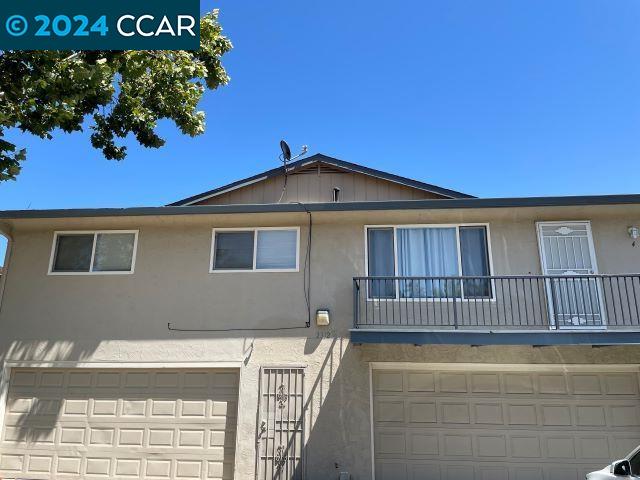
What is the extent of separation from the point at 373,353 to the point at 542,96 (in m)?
6.73

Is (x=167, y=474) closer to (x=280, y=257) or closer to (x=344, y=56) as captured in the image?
(x=280, y=257)

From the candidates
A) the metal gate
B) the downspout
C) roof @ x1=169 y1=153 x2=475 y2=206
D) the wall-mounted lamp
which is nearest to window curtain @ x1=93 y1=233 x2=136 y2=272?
the downspout

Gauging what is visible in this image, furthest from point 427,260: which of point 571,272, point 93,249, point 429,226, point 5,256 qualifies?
point 5,256

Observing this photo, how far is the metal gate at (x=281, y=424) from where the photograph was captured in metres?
8.85

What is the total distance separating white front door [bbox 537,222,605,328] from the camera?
9.37m

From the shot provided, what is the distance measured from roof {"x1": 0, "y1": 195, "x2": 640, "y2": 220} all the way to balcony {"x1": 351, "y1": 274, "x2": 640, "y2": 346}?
55.0 inches

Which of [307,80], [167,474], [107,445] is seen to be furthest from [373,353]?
[307,80]

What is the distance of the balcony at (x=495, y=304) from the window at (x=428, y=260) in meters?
0.02

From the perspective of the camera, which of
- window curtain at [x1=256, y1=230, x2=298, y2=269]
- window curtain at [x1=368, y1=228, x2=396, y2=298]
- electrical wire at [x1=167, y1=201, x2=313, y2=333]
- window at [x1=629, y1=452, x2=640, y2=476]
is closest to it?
window at [x1=629, y1=452, x2=640, y2=476]

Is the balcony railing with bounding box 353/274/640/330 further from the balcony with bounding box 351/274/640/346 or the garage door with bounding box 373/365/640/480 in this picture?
the garage door with bounding box 373/365/640/480

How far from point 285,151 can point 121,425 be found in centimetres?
728

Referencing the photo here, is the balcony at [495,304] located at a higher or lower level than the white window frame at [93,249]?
lower

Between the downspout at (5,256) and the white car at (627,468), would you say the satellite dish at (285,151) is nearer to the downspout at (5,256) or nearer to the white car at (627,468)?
the downspout at (5,256)

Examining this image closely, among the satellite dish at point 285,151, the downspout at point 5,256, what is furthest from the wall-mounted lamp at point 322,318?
the downspout at point 5,256
